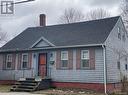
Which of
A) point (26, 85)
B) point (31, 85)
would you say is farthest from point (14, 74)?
point (31, 85)

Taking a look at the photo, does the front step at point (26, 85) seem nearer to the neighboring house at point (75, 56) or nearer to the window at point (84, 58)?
the neighboring house at point (75, 56)

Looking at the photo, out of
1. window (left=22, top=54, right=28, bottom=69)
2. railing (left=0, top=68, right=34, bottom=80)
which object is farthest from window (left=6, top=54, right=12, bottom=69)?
window (left=22, top=54, right=28, bottom=69)

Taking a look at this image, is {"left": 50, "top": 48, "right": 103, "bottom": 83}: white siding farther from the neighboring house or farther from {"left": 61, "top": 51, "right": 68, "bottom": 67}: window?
{"left": 61, "top": 51, "right": 68, "bottom": 67}: window

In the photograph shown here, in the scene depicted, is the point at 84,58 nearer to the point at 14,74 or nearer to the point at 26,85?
the point at 26,85

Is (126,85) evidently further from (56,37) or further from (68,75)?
(56,37)

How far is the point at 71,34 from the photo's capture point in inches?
971

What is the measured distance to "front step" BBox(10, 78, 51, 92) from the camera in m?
21.1

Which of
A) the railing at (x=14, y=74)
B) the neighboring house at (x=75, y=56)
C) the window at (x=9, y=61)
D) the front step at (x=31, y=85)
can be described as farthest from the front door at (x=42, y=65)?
the window at (x=9, y=61)

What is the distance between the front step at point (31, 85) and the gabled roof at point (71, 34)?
151 inches

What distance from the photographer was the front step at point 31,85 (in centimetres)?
2111

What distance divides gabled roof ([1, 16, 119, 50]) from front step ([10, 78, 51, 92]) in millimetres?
3827

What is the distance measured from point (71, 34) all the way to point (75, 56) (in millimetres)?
3289

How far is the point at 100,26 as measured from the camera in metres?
24.0

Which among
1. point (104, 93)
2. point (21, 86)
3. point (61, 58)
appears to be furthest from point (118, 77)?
point (21, 86)
